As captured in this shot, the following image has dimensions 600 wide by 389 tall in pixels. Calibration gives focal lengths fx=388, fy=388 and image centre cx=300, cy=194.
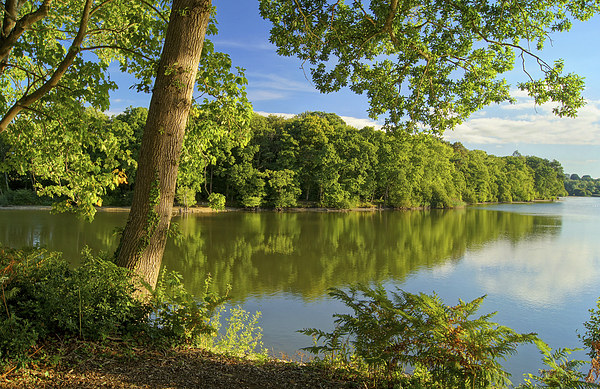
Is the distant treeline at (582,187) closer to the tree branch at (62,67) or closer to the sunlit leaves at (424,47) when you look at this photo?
the sunlit leaves at (424,47)

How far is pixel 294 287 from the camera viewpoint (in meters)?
11.4

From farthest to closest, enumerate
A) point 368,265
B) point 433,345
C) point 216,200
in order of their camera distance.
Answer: point 368,265 → point 216,200 → point 433,345

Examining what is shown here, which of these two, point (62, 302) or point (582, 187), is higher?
point (582, 187)

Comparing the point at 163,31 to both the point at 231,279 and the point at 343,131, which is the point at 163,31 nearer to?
the point at 231,279

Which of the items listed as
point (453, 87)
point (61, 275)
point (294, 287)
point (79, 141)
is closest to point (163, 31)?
point (79, 141)

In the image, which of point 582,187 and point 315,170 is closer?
point 315,170

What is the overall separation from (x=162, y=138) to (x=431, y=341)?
2.97 meters

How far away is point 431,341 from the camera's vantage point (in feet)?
9.37

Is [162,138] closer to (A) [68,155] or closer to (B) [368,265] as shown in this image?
(A) [68,155]

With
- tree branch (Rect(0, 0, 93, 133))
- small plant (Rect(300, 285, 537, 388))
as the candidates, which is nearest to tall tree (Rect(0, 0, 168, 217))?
tree branch (Rect(0, 0, 93, 133))

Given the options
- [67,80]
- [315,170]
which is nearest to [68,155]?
[67,80]

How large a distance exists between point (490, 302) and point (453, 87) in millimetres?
7187

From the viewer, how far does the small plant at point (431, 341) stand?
269cm

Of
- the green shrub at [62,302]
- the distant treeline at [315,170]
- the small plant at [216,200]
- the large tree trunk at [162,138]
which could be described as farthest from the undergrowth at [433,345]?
the distant treeline at [315,170]
